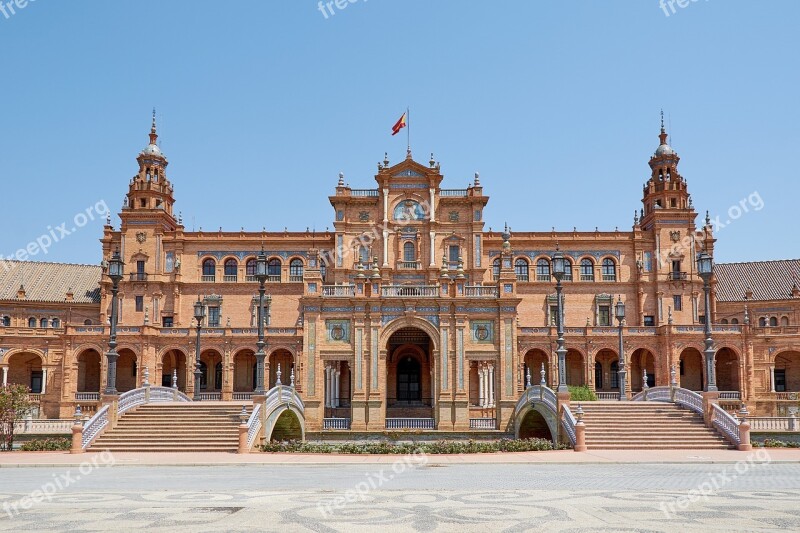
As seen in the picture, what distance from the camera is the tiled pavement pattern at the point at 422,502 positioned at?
36.5 ft

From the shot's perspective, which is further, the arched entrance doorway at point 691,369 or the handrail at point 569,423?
the arched entrance doorway at point 691,369

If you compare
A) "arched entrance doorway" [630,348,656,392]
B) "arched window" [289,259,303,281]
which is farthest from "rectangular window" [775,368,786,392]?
"arched window" [289,259,303,281]

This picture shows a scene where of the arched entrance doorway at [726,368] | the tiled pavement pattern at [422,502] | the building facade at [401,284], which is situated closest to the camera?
the tiled pavement pattern at [422,502]

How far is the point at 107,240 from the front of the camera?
67938 mm

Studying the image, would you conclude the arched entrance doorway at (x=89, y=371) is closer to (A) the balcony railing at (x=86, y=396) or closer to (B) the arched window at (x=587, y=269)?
(A) the balcony railing at (x=86, y=396)

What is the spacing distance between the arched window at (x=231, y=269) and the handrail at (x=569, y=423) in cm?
3962

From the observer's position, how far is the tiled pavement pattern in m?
11.1

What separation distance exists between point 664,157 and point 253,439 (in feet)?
165

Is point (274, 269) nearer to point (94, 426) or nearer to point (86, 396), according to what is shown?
point (86, 396)

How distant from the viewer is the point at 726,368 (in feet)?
203

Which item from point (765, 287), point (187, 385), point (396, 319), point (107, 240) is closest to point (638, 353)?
point (765, 287)

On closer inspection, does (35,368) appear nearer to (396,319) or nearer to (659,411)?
(396,319)

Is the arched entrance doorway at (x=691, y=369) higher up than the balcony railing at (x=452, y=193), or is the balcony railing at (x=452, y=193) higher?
the balcony railing at (x=452, y=193)

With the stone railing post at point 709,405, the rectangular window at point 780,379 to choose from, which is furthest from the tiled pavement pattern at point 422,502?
the rectangular window at point 780,379
